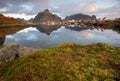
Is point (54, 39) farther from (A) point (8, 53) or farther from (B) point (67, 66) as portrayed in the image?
(B) point (67, 66)

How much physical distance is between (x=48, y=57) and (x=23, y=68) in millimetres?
980

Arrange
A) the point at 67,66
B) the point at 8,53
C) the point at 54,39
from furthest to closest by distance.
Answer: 1. the point at 54,39
2. the point at 8,53
3. the point at 67,66

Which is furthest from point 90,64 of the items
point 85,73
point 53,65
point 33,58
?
point 33,58

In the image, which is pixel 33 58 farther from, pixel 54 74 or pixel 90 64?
pixel 90 64

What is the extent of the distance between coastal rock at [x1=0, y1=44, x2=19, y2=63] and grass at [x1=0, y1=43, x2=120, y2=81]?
260 inches

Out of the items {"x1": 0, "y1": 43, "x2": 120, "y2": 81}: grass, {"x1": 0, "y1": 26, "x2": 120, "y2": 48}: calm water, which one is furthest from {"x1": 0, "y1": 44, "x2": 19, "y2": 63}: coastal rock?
{"x1": 0, "y1": 26, "x2": 120, "y2": 48}: calm water

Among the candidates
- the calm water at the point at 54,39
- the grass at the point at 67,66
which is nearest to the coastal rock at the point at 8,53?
the grass at the point at 67,66

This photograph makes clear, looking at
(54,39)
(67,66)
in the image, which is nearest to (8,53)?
(67,66)

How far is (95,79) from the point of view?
746 centimetres

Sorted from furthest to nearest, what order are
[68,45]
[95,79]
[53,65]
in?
[68,45]
[53,65]
[95,79]

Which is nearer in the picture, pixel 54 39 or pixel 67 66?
pixel 67 66

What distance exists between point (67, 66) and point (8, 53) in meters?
8.74

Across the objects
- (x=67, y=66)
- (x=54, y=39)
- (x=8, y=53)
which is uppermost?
(x=67, y=66)

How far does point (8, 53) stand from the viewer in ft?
52.0
